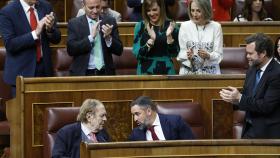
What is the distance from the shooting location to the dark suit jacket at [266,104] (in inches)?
194

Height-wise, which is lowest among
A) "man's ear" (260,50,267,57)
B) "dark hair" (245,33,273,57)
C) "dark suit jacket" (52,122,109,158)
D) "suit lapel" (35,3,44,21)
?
"dark suit jacket" (52,122,109,158)

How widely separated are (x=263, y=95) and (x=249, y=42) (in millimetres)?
297

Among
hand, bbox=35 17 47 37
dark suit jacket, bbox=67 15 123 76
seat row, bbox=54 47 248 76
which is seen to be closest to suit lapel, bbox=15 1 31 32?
hand, bbox=35 17 47 37

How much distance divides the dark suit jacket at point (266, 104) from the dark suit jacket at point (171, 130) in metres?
0.38

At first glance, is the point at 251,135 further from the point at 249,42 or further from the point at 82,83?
the point at 82,83

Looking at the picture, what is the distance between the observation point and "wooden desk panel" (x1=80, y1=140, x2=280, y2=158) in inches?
178

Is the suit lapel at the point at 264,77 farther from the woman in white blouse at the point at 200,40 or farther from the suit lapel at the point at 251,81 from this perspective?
the woman in white blouse at the point at 200,40

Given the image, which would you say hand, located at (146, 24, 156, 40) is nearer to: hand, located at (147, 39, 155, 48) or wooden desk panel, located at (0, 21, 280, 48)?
hand, located at (147, 39, 155, 48)

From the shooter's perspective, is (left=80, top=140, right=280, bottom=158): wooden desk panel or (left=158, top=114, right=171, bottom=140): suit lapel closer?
(left=80, top=140, right=280, bottom=158): wooden desk panel

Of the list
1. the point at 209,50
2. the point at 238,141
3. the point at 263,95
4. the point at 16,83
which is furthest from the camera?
the point at 209,50

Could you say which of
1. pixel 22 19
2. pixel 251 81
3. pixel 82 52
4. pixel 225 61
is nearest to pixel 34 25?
pixel 22 19

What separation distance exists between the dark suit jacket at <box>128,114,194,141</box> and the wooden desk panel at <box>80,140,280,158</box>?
59 centimetres

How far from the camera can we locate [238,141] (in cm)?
460

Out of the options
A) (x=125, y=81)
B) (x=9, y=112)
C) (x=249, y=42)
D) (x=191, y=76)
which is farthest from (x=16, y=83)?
(x=249, y=42)
